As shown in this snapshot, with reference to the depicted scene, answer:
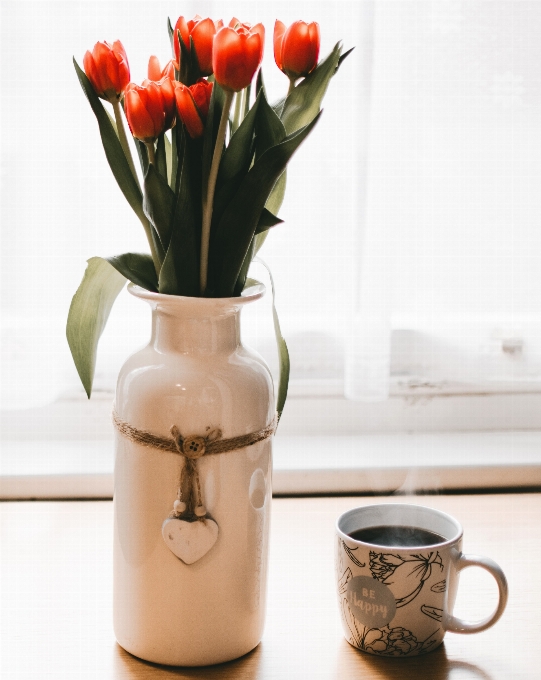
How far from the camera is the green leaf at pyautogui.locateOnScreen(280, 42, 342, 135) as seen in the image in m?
0.59

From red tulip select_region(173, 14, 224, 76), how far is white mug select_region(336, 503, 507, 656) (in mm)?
335

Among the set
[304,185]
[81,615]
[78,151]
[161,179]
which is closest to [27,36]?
[78,151]

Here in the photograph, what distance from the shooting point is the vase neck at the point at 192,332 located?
0.59 m

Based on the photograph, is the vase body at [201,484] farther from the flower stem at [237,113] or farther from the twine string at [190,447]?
the flower stem at [237,113]

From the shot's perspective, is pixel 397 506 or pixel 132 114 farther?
pixel 397 506

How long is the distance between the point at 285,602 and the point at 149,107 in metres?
0.41

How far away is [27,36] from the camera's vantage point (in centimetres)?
89

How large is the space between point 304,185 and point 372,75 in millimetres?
135

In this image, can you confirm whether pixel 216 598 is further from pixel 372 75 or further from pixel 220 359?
pixel 372 75

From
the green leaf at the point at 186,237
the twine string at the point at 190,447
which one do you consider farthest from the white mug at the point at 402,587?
the green leaf at the point at 186,237

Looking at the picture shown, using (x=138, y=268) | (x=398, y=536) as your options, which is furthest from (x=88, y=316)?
(x=398, y=536)

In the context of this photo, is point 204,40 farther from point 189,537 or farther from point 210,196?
point 189,537

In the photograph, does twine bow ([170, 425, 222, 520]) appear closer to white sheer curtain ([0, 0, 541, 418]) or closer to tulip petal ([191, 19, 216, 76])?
tulip petal ([191, 19, 216, 76])

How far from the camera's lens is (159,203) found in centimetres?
57
